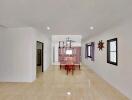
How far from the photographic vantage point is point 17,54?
5516mm

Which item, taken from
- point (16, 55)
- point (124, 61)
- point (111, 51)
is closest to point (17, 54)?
point (16, 55)

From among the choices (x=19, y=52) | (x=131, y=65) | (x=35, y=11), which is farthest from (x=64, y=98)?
(x=19, y=52)

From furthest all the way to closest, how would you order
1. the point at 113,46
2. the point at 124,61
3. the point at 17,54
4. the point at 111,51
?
the point at 17,54 < the point at 111,51 < the point at 113,46 < the point at 124,61

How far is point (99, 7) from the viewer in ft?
9.64

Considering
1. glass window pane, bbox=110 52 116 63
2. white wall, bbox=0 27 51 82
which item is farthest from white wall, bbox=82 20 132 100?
white wall, bbox=0 27 51 82

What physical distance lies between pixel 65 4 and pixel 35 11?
2.79 feet

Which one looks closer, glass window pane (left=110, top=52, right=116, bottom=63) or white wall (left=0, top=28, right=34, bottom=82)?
glass window pane (left=110, top=52, right=116, bottom=63)

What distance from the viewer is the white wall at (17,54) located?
18.0ft

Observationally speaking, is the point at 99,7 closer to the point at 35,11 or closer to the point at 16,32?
the point at 35,11

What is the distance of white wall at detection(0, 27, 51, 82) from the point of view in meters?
5.48

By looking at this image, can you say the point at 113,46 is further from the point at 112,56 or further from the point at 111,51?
the point at 112,56

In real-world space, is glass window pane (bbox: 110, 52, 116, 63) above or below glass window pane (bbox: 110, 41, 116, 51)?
below

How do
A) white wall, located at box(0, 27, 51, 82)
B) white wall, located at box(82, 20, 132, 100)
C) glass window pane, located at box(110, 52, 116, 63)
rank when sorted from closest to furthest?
white wall, located at box(82, 20, 132, 100)
glass window pane, located at box(110, 52, 116, 63)
white wall, located at box(0, 27, 51, 82)

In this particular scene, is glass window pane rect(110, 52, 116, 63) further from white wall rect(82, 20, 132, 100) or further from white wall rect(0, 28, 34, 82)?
white wall rect(0, 28, 34, 82)
